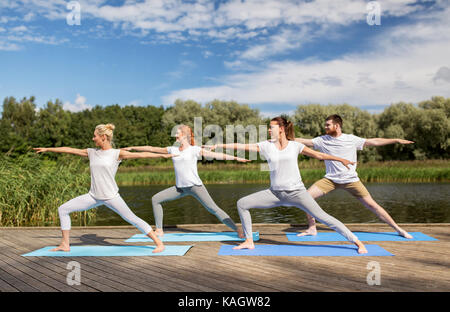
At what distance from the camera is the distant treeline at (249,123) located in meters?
42.0

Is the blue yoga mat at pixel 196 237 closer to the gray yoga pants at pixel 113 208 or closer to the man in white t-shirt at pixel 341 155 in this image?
the gray yoga pants at pixel 113 208

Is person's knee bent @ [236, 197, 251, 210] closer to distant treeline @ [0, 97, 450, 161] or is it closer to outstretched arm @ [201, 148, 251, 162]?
outstretched arm @ [201, 148, 251, 162]

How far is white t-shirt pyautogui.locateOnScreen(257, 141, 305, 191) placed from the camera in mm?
4750

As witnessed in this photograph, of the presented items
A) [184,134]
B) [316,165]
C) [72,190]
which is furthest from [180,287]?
[316,165]

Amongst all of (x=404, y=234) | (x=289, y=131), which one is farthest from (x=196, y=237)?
(x=404, y=234)

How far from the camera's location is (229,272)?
4004 mm

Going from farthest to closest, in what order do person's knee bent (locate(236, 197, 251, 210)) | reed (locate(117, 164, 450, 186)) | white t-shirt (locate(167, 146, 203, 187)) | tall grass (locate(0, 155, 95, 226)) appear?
reed (locate(117, 164, 450, 186)) < tall grass (locate(0, 155, 95, 226)) < white t-shirt (locate(167, 146, 203, 187)) < person's knee bent (locate(236, 197, 251, 210))

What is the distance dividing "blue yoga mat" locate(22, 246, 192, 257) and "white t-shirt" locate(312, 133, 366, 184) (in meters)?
2.41

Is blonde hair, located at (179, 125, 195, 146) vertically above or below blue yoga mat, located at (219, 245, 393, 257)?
above

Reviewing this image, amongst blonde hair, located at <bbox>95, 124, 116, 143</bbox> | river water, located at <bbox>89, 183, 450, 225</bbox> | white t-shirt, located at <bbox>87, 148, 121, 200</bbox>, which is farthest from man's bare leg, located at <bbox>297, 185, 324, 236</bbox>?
river water, located at <bbox>89, 183, 450, 225</bbox>

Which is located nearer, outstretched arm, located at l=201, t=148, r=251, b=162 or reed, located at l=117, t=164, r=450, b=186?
outstretched arm, located at l=201, t=148, r=251, b=162

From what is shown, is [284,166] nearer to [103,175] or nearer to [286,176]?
[286,176]

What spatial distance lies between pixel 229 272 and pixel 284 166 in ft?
4.80
